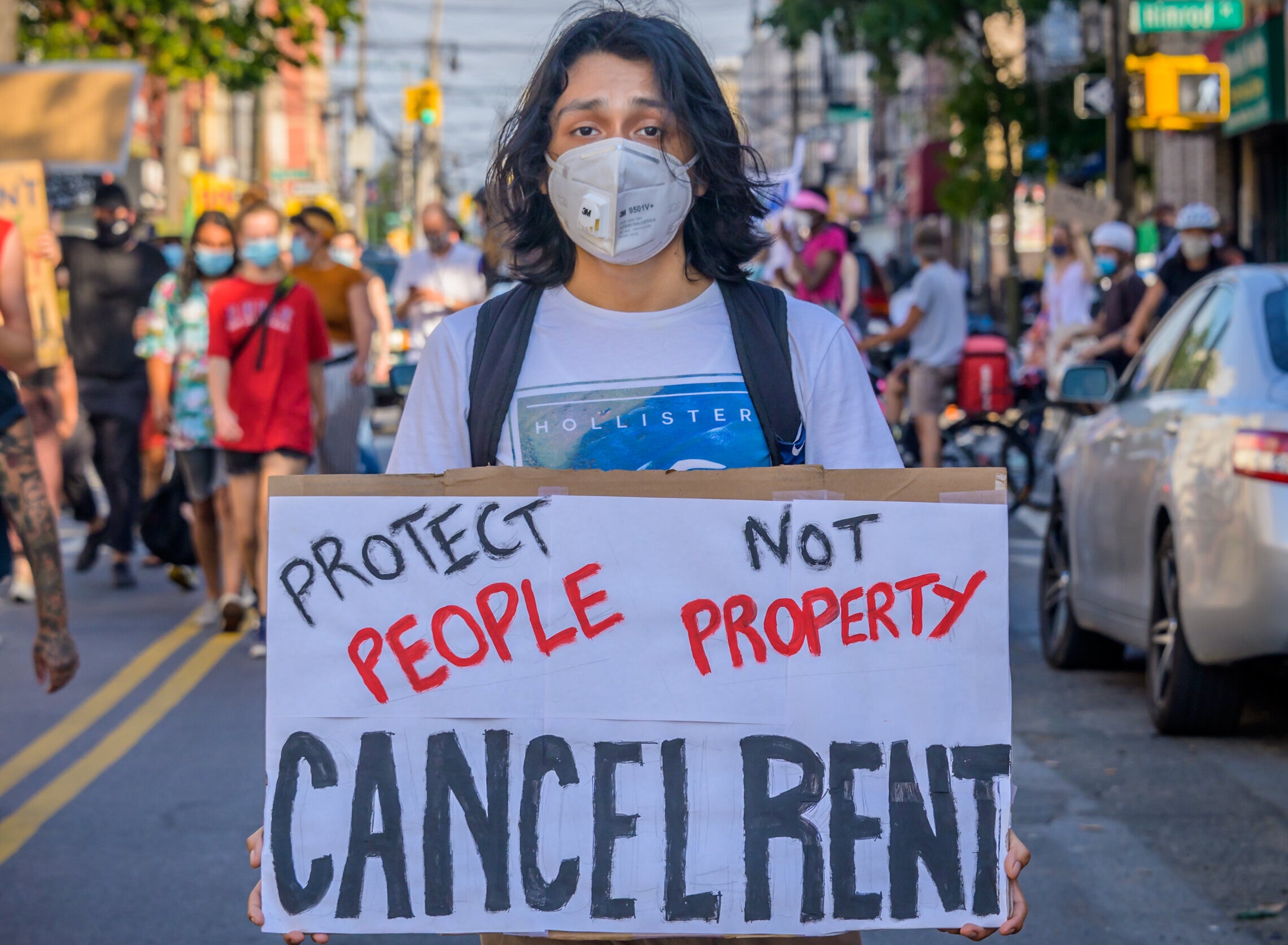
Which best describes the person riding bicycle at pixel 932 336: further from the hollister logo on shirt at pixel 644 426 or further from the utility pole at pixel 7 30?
the hollister logo on shirt at pixel 644 426

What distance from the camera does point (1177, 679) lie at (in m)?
6.60

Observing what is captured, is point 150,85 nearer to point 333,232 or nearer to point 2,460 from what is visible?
point 333,232

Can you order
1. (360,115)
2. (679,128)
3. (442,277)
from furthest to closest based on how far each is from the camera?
(360,115), (442,277), (679,128)

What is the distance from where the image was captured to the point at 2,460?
462 cm

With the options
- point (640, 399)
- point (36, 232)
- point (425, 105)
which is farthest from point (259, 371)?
point (425, 105)

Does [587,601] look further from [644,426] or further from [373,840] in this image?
[373,840]

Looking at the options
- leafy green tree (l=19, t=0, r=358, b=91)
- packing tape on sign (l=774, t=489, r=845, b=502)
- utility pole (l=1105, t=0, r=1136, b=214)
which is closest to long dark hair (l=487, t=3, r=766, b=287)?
packing tape on sign (l=774, t=489, r=845, b=502)

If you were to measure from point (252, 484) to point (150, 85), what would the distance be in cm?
2275

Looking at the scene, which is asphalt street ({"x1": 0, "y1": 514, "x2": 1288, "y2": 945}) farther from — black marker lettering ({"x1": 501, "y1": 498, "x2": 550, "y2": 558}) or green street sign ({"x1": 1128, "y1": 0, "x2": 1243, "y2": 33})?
green street sign ({"x1": 1128, "y1": 0, "x2": 1243, "y2": 33})

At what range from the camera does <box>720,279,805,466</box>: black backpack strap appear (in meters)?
2.76

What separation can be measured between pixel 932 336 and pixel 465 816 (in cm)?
1164

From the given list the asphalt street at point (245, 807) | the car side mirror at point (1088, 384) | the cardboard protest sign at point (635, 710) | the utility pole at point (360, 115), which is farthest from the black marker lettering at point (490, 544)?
the utility pole at point (360, 115)

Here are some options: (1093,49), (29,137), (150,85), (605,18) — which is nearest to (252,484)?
(29,137)

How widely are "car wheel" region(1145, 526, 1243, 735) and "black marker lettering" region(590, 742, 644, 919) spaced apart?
4.30 meters
